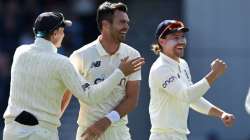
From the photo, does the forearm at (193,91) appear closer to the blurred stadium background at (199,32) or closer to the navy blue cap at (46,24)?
the navy blue cap at (46,24)

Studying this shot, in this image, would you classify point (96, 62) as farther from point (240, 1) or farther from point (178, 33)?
point (240, 1)

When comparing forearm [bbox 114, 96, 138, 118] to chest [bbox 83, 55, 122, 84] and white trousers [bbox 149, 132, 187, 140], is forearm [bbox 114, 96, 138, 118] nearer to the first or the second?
chest [bbox 83, 55, 122, 84]

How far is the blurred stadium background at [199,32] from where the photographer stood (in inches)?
683

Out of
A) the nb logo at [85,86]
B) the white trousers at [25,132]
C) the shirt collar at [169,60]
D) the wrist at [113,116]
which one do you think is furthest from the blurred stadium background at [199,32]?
the white trousers at [25,132]

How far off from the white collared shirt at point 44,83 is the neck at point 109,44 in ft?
1.74

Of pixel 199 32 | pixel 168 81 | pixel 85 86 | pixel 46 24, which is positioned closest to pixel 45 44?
pixel 46 24

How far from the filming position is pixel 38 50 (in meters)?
9.34

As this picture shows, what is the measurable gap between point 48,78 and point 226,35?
9054 millimetres

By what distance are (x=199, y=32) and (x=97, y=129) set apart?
857cm

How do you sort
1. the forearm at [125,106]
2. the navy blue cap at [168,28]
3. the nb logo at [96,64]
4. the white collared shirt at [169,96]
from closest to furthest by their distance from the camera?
the forearm at [125,106] < the nb logo at [96,64] < the white collared shirt at [169,96] < the navy blue cap at [168,28]

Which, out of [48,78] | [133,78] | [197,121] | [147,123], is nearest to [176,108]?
[133,78]

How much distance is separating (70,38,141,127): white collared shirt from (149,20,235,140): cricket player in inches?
12.7

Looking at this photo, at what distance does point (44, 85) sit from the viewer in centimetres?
926

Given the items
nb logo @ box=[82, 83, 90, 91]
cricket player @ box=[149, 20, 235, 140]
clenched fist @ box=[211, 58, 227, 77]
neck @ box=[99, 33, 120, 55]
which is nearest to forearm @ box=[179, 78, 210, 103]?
cricket player @ box=[149, 20, 235, 140]
